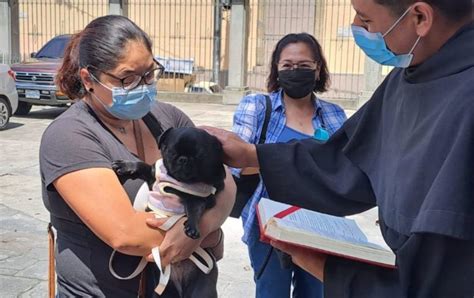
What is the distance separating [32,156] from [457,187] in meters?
8.53

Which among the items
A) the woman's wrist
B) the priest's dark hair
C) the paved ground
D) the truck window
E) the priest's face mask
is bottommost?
the paved ground

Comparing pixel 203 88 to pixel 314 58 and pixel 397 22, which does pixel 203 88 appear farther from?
pixel 397 22

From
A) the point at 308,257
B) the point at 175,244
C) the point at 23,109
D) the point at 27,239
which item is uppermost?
the point at 308,257

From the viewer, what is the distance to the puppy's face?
6.75 ft

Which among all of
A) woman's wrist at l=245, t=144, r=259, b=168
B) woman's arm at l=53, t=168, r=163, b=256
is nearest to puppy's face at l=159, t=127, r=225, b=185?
woman's wrist at l=245, t=144, r=259, b=168

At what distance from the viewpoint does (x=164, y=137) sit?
220 centimetres

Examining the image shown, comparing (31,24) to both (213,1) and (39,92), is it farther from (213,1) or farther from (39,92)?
(39,92)

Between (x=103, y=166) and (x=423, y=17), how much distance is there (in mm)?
1187

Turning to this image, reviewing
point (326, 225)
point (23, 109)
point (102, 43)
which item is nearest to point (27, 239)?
point (102, 43)

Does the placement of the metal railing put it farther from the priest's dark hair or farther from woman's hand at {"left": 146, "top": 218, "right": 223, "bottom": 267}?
the priest's dark hair

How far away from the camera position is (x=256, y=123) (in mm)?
3291

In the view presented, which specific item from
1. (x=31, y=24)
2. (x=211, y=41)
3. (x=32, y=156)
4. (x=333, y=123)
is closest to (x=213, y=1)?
(x=211, y=41)

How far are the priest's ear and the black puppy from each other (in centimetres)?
88

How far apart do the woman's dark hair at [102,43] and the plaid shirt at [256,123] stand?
104cm
